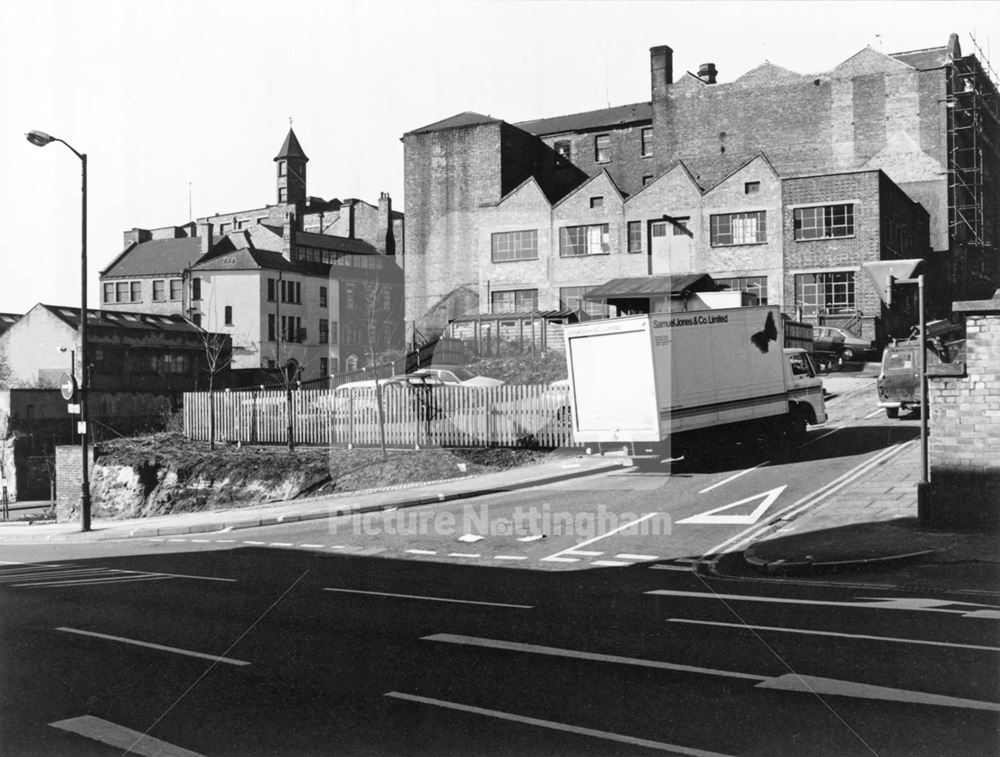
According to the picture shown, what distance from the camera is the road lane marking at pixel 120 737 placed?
5.79 m

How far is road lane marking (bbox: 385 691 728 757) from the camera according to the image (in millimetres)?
5523

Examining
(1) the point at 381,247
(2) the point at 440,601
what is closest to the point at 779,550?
(2) the point at 440,601

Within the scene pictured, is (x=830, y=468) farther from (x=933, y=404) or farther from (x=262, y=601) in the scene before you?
(x=262, y=601)

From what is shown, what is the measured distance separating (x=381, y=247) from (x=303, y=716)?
84271mm

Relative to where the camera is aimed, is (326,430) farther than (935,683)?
Yes

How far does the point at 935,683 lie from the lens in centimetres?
685

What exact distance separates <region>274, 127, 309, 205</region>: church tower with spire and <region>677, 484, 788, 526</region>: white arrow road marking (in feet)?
294

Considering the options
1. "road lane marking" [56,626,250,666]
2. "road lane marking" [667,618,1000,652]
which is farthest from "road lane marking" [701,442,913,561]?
"road lane marking" [56,626,250,666]

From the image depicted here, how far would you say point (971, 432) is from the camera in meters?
14.7

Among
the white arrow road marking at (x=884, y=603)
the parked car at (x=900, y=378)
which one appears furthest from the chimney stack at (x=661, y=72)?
the white arrow road marking at (x=884, y=603)

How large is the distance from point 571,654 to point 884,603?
4179 millimetres

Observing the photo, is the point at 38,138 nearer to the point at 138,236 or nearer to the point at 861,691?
the point at 861,691

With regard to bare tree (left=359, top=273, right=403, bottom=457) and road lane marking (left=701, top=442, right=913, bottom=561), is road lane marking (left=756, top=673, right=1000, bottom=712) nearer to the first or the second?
road lane marking (left=701, top=442, right=913, bottom=561)

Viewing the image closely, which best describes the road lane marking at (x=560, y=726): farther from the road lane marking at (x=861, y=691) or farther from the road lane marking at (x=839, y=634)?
the road lane marking at (x=839, y=634)
